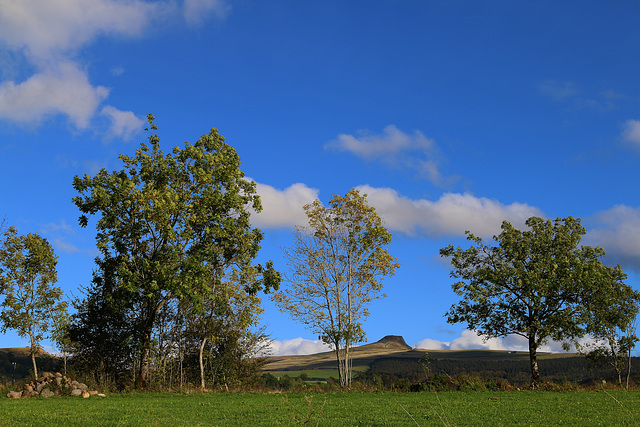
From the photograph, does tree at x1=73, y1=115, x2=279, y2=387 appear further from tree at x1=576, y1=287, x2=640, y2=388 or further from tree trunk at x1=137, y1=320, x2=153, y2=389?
tree at x1=576, y1=287, x2=640, y2=388

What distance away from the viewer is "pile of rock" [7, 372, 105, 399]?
31.2 metres

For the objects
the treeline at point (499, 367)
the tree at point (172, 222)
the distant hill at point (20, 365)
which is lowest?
the treeline at point (499, 367)

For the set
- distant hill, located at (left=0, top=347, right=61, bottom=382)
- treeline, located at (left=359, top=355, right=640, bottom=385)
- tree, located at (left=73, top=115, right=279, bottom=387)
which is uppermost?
tree, located at (left=73, top=115, right=279, bottom=387)

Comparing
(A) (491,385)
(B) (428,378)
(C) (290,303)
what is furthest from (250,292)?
(A) (491,385)

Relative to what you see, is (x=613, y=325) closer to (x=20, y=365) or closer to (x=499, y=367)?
(x=20, y=365)

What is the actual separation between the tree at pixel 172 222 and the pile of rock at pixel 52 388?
16.1ft

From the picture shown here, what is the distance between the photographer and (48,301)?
42.7 metres

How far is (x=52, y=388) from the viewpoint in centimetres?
3269

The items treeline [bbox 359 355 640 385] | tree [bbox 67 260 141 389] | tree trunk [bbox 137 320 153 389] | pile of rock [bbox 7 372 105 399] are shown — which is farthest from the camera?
treeline [bbox 359 355 640 385]

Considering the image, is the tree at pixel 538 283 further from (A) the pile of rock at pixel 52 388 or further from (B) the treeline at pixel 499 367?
(B) the treeline at pixel 499 367

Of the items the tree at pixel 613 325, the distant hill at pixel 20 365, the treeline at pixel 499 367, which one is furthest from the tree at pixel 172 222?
the treeline at pixel 499 367

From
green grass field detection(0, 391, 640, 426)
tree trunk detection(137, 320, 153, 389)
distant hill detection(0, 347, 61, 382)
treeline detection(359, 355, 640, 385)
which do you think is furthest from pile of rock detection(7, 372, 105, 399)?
treeline detection(359, 355, 640, 385)

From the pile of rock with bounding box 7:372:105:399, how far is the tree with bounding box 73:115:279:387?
490 cm

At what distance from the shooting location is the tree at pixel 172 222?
3594cm
